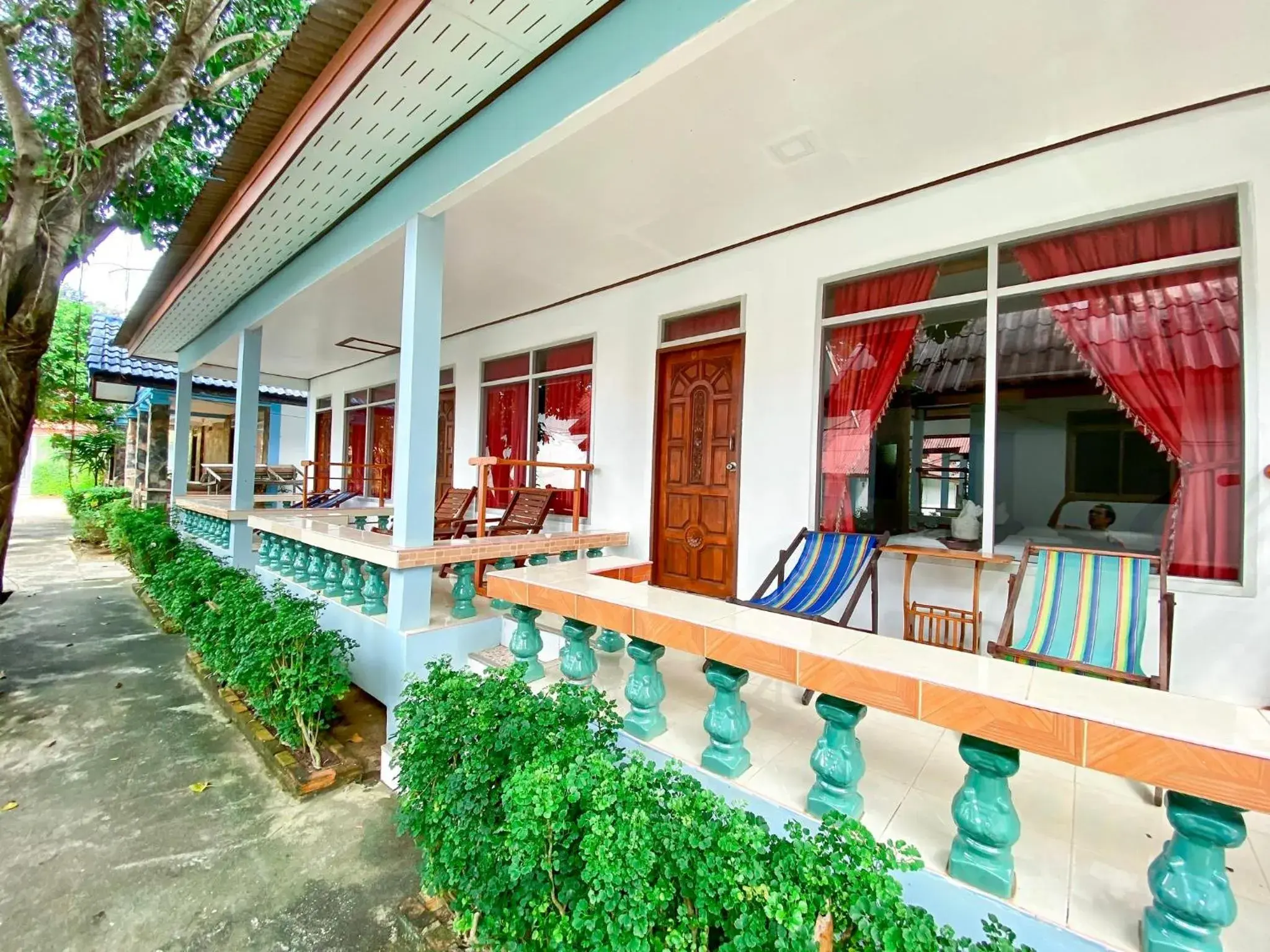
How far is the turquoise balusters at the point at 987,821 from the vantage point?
1091 millimetres

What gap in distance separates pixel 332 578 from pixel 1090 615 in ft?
14.0

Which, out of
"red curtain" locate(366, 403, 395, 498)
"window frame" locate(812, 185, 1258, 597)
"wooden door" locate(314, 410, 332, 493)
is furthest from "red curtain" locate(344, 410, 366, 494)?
"window frame" locate(812, 185, 1258, 597)

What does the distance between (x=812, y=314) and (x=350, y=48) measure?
2.88 m

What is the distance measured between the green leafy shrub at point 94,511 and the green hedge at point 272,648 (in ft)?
28.4

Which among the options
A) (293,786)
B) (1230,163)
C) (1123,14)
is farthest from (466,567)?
(1230,163)

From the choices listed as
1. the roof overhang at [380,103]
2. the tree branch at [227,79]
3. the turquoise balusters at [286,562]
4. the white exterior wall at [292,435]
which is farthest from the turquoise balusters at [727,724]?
the white exterior wall at [292,435]

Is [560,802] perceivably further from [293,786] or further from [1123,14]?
[1123,14]

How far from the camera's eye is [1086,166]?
2668 mm

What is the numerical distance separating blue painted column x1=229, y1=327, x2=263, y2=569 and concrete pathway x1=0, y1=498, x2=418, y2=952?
1834 mm

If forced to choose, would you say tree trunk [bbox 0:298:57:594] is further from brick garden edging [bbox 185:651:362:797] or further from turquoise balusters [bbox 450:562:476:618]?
turquoise balusters [bbox 450:562:476:618]

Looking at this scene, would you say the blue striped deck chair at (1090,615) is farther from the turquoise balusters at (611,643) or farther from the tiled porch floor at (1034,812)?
the turquoise balusters at (611,643)

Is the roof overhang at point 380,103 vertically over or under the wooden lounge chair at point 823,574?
over

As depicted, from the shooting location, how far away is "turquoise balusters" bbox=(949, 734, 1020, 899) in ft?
3.58

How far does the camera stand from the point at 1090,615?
223cm
